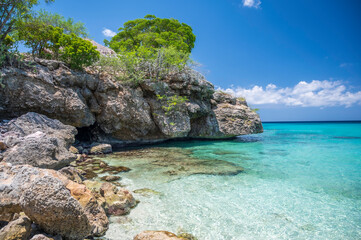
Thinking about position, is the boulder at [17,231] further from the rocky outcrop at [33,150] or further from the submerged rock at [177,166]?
the submerged rock at [177,166]

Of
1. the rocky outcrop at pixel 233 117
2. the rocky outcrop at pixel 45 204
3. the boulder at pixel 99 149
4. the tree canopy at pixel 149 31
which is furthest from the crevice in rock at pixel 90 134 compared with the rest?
the tree canopy at pixel 149 31

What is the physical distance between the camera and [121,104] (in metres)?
15.1

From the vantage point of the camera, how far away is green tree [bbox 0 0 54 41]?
10.5 meters

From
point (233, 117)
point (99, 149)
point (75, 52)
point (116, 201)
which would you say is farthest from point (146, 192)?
point (233, 117)

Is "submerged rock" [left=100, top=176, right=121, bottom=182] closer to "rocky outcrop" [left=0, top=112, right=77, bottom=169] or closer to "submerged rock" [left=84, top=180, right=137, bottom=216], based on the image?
"rocky outcrop" [left=0, top=112, right=77, bottom=169]

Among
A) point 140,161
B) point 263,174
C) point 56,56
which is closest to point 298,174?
point 263,174

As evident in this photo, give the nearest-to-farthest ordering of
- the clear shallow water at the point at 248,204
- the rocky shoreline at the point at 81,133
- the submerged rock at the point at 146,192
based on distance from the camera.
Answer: the rocky shoreline at the point at 81,133
the clear shallow water at the point at 248,204
the submerged rock at the point at 146,192

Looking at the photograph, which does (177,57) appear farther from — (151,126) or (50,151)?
(50,151)

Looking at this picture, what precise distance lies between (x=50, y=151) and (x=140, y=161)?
500 centimetres

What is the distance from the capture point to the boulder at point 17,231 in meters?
3.03

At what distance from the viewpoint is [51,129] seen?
9.78 meters

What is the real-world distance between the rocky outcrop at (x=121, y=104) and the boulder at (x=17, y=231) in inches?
402

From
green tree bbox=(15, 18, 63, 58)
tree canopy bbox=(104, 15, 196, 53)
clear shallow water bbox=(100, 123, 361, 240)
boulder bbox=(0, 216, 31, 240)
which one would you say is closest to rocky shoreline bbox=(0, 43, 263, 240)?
boulder bbox=(0, 216, 31, 240)

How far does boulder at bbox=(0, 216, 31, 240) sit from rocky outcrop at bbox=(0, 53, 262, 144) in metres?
10.2
